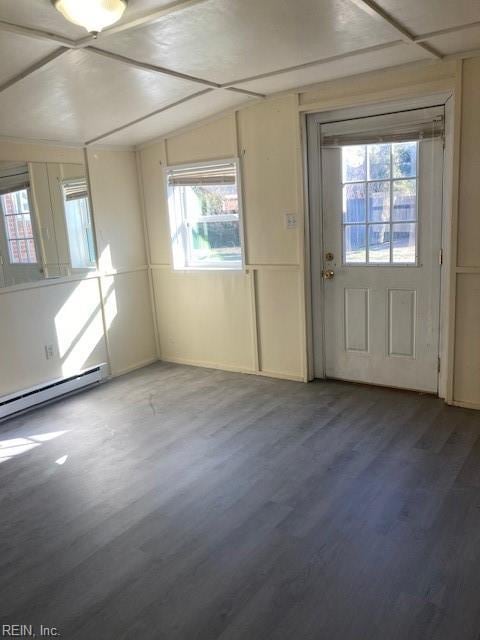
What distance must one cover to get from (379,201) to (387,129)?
0.50 meters

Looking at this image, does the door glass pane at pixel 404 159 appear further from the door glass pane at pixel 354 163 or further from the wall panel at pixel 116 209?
the wall panel at pixel 116 209

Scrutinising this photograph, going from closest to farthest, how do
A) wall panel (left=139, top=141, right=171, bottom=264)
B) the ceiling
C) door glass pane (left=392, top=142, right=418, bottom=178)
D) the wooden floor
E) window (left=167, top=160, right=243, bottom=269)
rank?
the wooden floor < the ceiling < door glass pane (left=392, top=142, right=418, bottom=178) < window (left=167, top=160, right=243, bottom=269) < wall panel (left=139, top=141, right=171, bottom=264)

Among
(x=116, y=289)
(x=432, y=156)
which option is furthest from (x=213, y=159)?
(x=432, y=156)

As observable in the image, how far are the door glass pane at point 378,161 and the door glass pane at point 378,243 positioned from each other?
0.36 m

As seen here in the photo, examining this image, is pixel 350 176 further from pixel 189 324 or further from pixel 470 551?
pixel 470 551

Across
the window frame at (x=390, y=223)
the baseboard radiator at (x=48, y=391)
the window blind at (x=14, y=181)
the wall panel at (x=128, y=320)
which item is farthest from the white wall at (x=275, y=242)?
the window blind at (x=14, y=181)

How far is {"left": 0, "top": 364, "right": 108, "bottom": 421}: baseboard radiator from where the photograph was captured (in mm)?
3910

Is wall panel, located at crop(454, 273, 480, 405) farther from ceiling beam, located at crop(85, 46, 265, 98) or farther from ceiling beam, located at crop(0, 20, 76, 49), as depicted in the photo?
ceiling beam, located at crop(0, 20, 76, 49)

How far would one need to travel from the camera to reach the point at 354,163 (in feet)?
12.7

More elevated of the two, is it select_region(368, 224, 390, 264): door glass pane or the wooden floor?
select_region(368, 224, 390, 264): door glass pane

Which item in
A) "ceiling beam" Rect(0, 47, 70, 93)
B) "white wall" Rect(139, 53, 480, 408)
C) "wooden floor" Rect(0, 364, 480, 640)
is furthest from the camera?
"white wall" Rect(139, 53, 480, 408)

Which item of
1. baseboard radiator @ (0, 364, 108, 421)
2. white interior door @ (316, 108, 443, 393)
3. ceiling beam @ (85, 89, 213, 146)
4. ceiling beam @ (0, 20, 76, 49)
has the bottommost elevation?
baseboard radiator @ (0, 364, 108, 421)

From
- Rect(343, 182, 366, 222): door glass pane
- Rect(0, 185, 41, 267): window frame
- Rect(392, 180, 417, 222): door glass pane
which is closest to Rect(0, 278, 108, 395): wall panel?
Rect(0, 185, 41, 267): window frame

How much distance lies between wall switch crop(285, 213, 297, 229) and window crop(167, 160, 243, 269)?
438 millimetres
